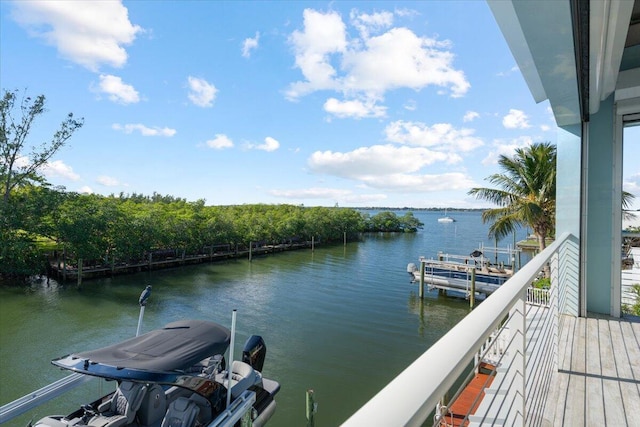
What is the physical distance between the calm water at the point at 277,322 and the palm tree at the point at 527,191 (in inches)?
160

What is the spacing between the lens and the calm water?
7312mm

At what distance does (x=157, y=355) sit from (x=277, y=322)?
727 centimetres

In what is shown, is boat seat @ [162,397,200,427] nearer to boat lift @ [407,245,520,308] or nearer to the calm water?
the calm water

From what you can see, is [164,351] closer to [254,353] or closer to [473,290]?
[254,353]

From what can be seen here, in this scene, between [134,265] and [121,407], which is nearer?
[121,407]

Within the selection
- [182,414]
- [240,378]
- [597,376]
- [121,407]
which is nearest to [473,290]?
[240,378]

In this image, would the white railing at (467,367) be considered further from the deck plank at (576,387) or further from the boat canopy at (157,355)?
the boat canopy at (157,355)

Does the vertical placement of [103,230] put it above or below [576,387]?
above

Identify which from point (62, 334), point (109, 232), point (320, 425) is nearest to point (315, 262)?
point (109, 232)

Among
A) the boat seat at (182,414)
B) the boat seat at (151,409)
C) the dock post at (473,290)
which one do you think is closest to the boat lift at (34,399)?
the boat seat at (151,409)

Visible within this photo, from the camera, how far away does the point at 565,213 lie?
12.5 ft

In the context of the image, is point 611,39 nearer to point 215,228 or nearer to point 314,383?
point 314,383

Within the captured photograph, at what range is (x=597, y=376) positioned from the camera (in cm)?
241

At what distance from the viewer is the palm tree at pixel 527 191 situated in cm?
945
